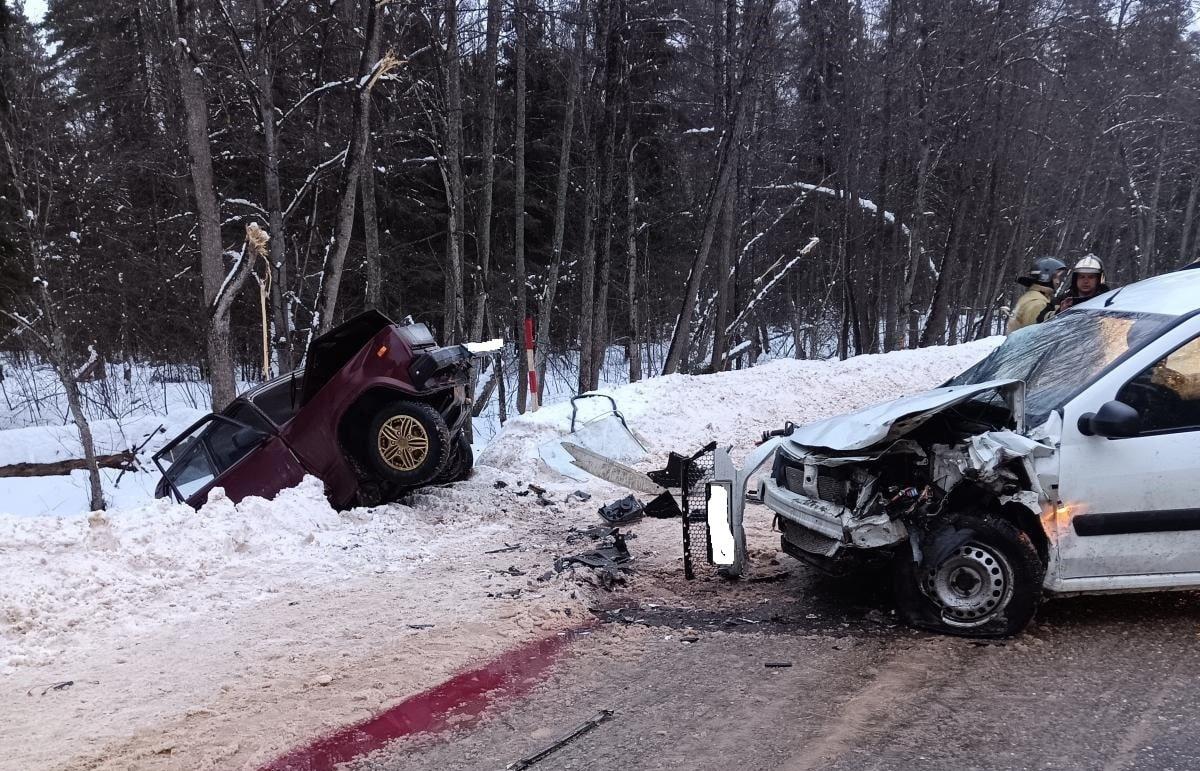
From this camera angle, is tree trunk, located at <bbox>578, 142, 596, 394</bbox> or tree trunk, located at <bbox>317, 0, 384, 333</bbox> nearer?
tree trunk, located at <bbox>317, 0, 384, 333</bbox>

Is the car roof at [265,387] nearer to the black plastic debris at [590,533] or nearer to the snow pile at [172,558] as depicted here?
the snow pile at [172,558]

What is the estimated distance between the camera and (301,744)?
3365 mm

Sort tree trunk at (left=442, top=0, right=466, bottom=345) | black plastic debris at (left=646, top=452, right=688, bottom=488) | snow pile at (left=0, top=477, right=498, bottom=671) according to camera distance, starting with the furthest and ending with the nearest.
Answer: tree trunk at (left=442, top=0, right=466, bottom=345)
black plastic debris at (left=646, top=452, right=688, bottom=488)
snow pile at (left=0, top=477, right=498, bottom=671)

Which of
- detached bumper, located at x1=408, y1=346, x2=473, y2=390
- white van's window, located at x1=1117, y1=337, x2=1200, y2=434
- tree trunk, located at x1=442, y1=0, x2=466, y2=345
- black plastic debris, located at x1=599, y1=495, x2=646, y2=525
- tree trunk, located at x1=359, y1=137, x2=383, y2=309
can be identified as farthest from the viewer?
tree trunk, located at x1=359, y1=137, x2=383, y2=309

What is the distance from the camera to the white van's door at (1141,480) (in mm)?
3902

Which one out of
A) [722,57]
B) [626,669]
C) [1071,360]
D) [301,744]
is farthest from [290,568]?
[722,57]

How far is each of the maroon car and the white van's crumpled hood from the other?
3.95 metres

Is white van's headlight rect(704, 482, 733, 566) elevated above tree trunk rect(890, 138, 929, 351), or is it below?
below

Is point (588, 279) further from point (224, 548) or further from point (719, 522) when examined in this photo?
point (719, 522)

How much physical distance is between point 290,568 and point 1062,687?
5.09m

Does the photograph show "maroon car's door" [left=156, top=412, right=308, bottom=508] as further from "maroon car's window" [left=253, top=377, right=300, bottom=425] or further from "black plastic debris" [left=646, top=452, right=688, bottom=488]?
"black plastic debris" [left=646, top=452, right=688, bottom=488]

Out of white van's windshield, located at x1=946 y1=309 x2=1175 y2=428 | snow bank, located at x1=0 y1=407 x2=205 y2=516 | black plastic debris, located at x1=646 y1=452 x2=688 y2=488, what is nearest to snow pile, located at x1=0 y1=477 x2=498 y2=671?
black plastic debris, located at x1=646 y1=452 x2=688 y2=488

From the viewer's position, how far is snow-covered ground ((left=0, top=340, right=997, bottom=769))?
11.8 feet

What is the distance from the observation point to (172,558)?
223 inches
